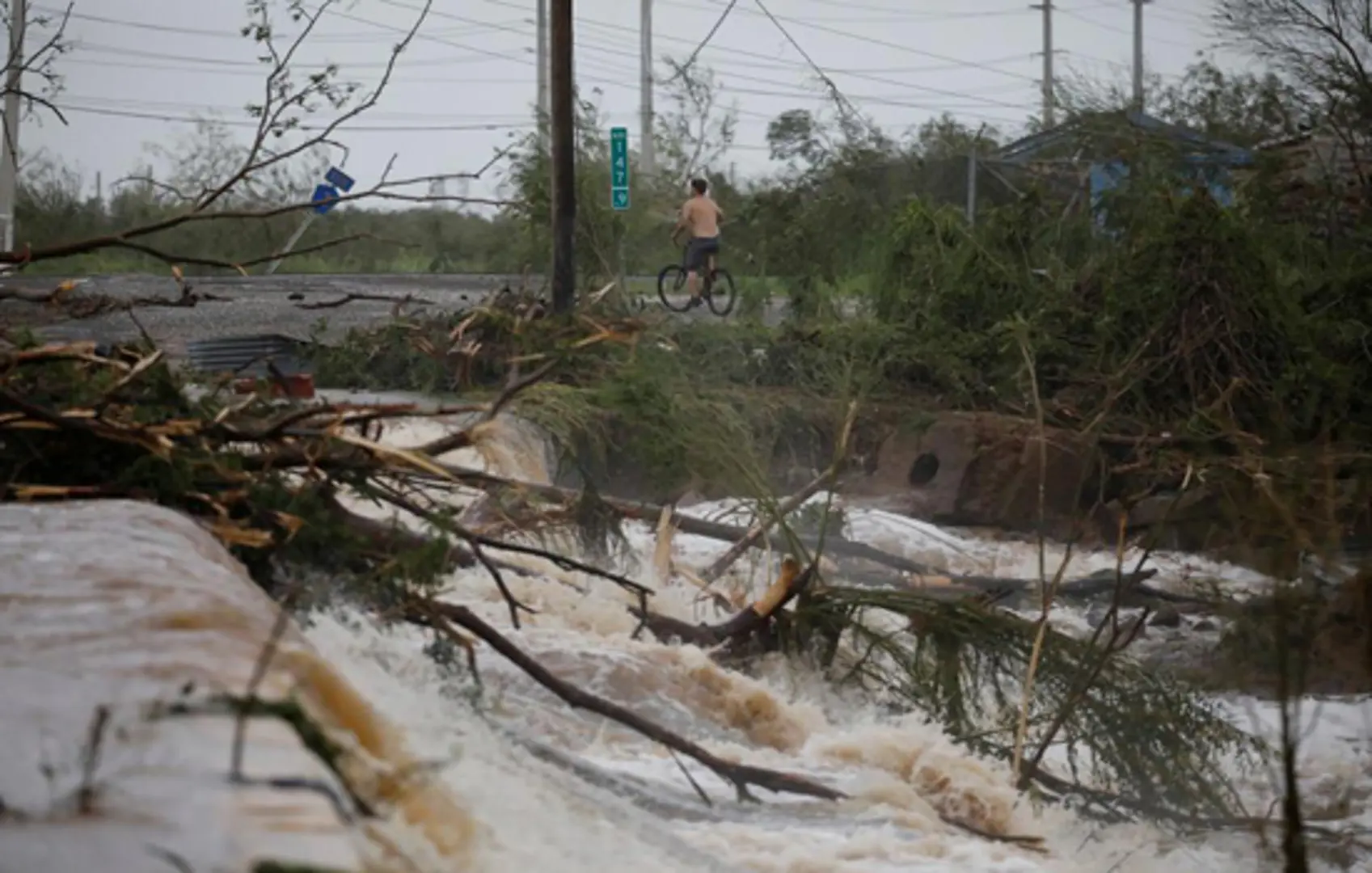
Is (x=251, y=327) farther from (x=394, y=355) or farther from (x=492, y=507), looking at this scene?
(x=492, y=507)

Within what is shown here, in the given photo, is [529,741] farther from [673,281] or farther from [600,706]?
[673,281]

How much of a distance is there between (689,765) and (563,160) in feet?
26.6

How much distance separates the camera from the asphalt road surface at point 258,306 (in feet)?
47.4

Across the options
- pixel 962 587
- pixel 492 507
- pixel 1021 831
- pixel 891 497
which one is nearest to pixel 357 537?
pixel 1021 831

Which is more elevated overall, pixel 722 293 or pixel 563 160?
pixel 563 160

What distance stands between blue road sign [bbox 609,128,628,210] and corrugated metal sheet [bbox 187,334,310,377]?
3.26 meters

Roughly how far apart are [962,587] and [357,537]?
16.0 feet

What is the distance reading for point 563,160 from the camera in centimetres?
1271

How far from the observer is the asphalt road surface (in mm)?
14438

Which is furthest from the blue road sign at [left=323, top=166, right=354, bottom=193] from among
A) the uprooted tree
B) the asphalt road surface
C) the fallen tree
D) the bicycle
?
the bicycle

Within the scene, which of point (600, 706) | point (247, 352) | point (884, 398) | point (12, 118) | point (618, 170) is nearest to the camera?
point (600, 706)

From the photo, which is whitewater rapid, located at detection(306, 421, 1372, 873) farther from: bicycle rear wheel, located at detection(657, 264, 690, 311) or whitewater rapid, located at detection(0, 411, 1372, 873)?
bicycle rear wheel, located at detection(657, 264, 690, 311)

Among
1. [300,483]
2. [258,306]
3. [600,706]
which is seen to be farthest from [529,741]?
[258,306]

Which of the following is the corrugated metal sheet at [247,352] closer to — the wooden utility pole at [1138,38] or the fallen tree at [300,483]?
the fallen tree at [300,483]
